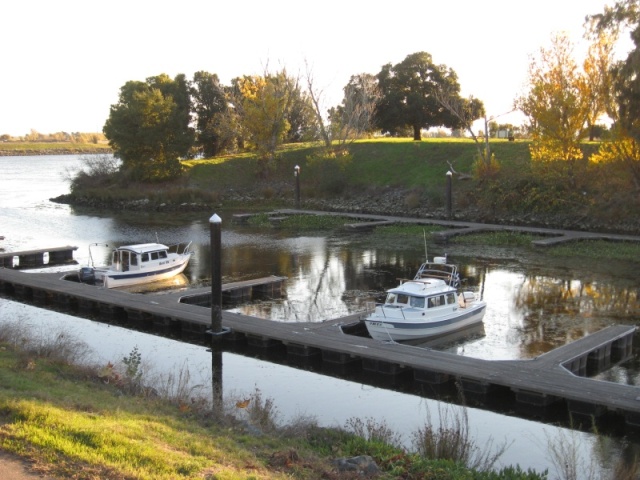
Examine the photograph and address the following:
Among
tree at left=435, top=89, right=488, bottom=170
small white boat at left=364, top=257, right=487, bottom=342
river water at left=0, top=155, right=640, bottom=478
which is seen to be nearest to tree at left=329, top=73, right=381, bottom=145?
tree at left=435, top=89, right=488, bottom=170

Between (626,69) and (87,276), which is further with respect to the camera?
(626,69)

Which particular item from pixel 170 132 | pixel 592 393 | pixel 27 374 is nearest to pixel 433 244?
pixel 592 393

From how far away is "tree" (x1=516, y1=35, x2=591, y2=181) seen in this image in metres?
51.8

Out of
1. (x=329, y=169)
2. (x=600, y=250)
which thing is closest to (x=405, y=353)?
(x=600, y=250)

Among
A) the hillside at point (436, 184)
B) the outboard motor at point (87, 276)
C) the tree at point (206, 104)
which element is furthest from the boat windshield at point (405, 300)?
the tree at point (206, 104)

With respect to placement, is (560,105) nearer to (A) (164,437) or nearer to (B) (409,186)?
(B) (409,186)

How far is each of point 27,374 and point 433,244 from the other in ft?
107

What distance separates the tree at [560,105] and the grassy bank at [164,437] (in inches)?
1550

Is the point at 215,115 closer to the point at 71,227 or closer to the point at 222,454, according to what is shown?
the point at 71,227

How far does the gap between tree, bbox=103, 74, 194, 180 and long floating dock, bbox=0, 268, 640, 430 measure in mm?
46009

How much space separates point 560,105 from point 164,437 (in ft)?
149

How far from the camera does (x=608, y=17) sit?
127ft

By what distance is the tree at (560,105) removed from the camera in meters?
51.8

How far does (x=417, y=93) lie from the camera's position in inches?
3051
